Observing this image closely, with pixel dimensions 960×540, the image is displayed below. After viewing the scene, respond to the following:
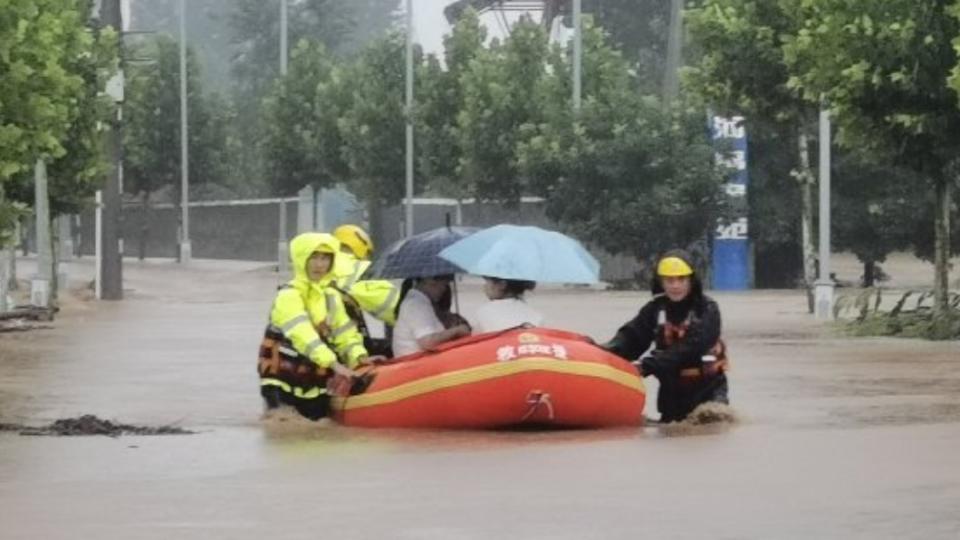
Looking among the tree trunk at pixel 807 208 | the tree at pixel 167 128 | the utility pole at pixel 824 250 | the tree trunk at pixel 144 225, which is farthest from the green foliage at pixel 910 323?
the tree trunk at pixel 144 225

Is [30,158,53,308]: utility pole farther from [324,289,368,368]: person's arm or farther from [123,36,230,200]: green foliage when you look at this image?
[123,36,230,200]: green foliage

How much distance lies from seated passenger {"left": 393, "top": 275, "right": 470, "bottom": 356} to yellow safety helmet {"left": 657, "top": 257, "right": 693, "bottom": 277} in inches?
56.8

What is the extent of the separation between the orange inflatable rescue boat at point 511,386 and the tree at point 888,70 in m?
12.4

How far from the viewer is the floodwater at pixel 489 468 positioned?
1158 cm

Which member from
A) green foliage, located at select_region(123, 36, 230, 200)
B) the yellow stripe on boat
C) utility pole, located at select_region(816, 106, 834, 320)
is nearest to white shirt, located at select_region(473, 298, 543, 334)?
the yellow stripe on boat

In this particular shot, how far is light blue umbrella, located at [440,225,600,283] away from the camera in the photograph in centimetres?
1748

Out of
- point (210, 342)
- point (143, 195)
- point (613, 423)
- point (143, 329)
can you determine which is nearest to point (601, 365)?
point (613, 423)

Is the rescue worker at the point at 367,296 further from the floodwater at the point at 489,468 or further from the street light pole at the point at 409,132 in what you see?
the street light pole at the point at 409,132

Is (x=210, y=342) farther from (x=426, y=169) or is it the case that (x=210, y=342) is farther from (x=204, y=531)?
(x=426, y=169)

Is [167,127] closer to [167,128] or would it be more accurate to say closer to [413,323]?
[167,128]

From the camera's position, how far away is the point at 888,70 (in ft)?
96.6

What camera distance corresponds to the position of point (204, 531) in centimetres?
1139

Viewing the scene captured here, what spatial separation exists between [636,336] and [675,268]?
834mm

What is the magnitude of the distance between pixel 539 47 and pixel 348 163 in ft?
34.5
